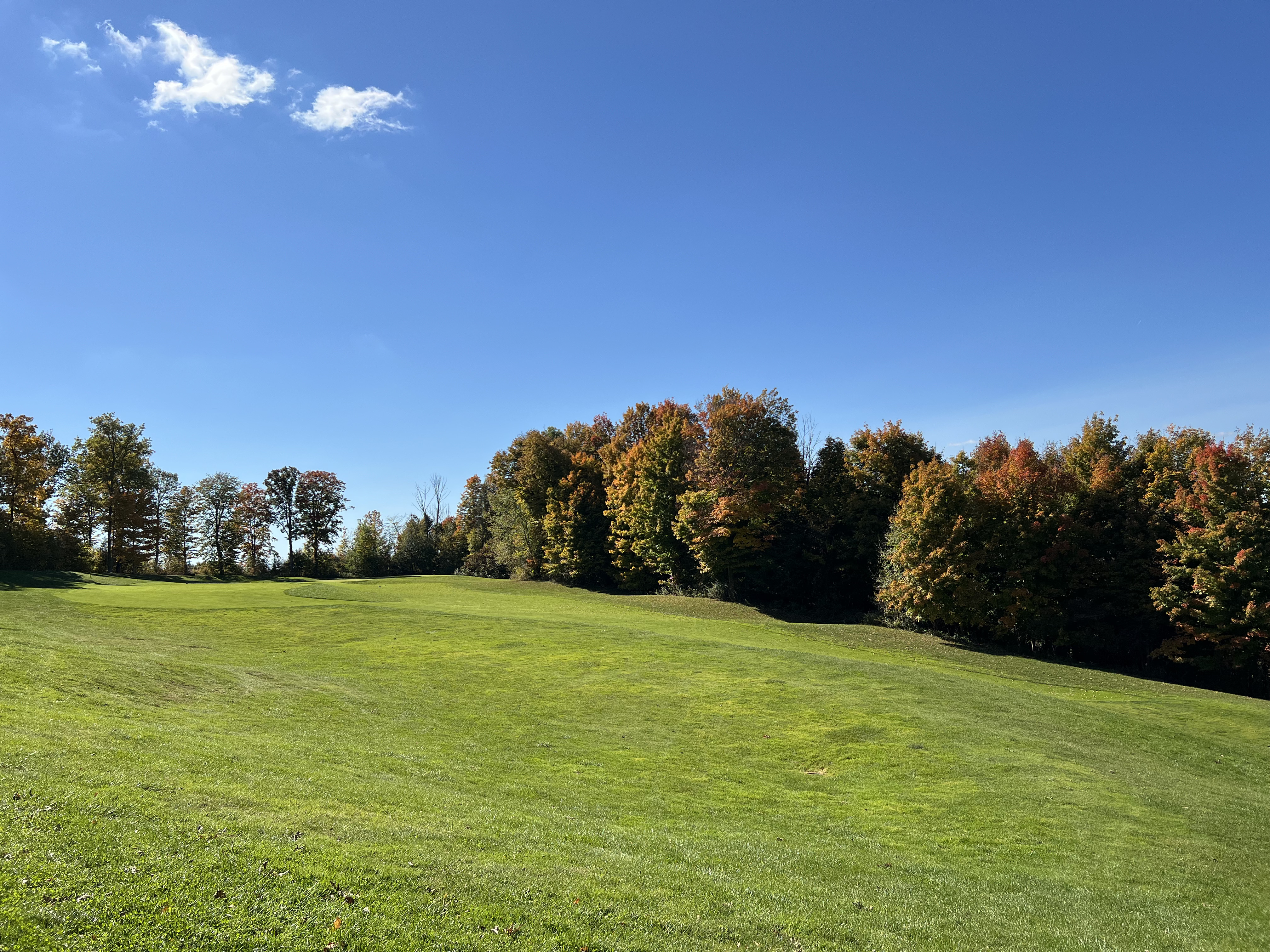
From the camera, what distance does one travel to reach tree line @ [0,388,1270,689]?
40.6 meters

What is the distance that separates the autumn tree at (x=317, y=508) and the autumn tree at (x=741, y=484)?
56.2 metres

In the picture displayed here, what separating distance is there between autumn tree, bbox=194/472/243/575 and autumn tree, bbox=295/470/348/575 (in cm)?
785

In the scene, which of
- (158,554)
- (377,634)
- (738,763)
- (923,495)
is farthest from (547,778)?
(158,554)

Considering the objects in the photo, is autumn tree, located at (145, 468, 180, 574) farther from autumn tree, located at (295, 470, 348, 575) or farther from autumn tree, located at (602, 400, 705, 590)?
autumn tree, located at (602, 400, 705, 590)

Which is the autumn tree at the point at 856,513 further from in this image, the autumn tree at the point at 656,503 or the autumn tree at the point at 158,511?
the autumn tree at the point at 158,511

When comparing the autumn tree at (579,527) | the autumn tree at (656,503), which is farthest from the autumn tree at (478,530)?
the autumn tree at (656,503)

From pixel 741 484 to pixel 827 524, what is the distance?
796 cm

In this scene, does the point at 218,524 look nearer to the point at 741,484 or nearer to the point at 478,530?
the point at 478,530

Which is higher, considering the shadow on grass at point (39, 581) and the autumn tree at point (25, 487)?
the autumn tree at point (25, 487)

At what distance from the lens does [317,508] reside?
91375 millimetres

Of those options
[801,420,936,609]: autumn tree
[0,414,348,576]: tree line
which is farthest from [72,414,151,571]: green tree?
[801,420,936,609]: autumn tree

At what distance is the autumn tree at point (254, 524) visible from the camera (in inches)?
3415

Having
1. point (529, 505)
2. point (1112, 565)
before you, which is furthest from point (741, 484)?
point (529, 505)

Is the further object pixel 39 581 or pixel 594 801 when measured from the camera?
pixel 39 581
